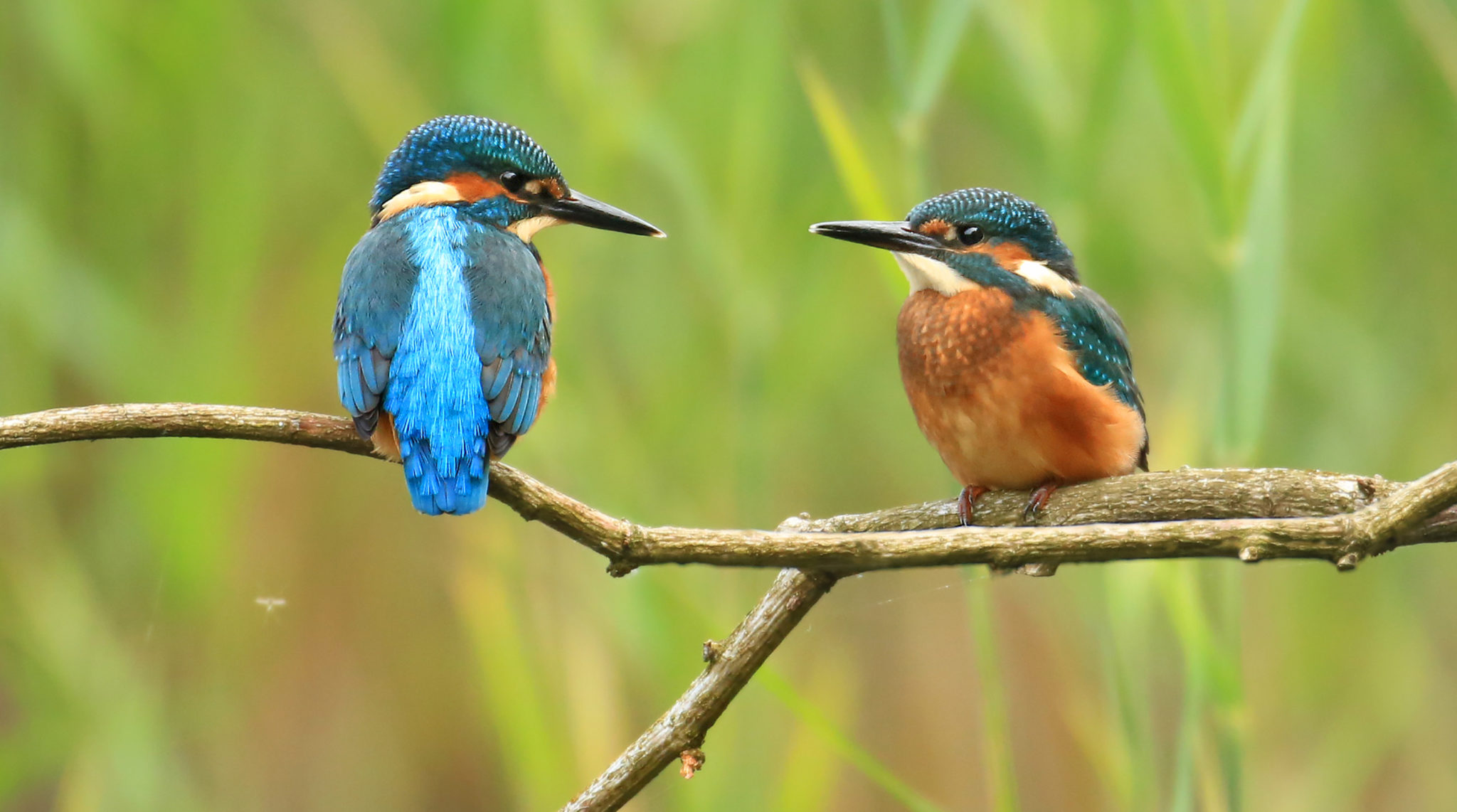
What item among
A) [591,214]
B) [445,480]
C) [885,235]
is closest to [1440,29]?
[885,235]

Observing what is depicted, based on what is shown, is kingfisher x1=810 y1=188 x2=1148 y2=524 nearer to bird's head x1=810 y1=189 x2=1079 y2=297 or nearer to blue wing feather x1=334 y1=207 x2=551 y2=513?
bird's head x1=810 y1=189 x2=1079 y2=297

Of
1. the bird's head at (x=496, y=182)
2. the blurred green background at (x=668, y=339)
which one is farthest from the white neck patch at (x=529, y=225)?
the blurred green background at (x=668, y=339)

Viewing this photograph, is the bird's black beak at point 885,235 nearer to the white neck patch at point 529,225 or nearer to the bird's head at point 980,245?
the bird's head at point 980,245

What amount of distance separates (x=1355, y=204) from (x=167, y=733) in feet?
8.83

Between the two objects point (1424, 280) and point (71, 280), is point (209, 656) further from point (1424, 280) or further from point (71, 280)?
point (1424, 280)

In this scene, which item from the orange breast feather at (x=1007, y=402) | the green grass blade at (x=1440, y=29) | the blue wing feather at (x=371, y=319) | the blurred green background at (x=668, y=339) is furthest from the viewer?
the blurred green background at (x=668, y=339)

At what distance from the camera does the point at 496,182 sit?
6.20ft

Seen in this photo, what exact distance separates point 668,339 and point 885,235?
3.32 feet

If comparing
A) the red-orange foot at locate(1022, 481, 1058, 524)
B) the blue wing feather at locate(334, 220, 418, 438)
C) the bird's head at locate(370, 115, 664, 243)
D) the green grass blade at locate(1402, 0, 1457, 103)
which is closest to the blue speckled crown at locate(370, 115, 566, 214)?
the bird's head at locate(370, 115, 664, 243)

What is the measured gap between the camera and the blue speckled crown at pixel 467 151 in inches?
73.8

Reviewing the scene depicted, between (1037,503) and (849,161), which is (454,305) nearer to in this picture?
(849,161)

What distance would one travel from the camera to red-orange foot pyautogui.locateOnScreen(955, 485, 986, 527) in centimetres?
188

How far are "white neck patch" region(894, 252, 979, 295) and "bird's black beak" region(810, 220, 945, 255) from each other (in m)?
0.03

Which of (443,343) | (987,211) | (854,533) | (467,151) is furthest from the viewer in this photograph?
(987,211)
